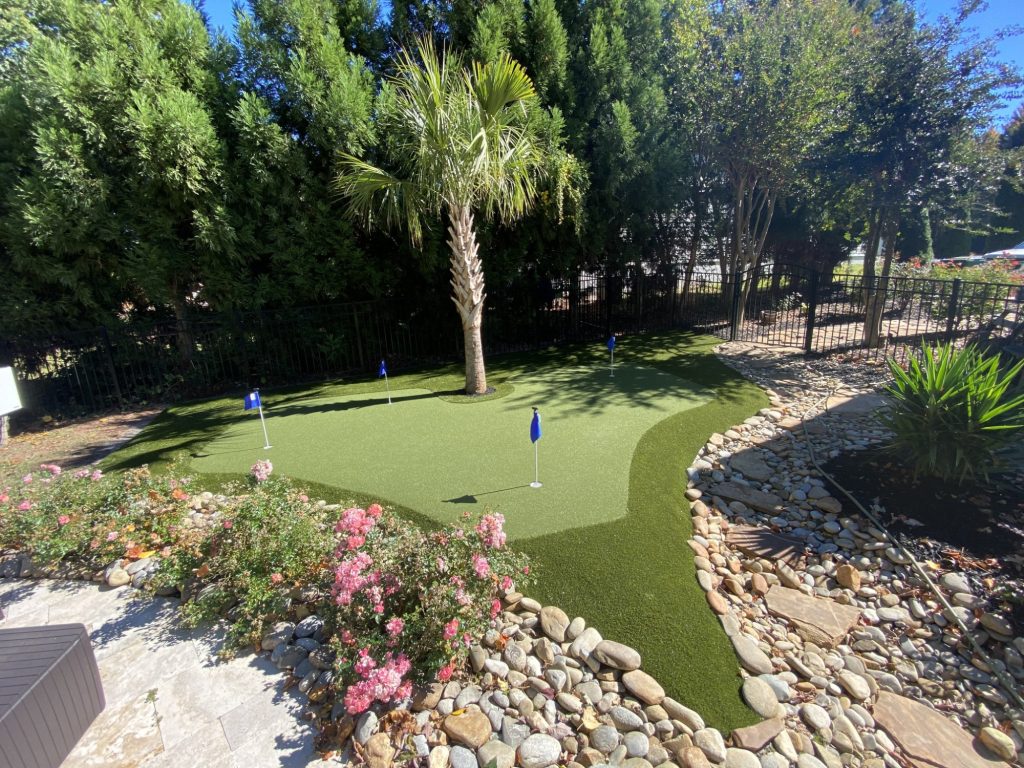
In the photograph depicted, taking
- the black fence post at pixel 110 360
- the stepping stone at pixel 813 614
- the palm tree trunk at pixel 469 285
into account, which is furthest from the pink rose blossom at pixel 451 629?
the black fence post at pixel 110 360

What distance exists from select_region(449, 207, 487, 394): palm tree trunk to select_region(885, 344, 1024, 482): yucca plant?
4.93 m

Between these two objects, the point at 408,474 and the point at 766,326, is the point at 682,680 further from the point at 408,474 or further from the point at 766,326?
the point at 766,326

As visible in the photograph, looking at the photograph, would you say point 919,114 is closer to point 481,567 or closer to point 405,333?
point 405,333

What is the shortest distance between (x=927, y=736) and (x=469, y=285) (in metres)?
6.05

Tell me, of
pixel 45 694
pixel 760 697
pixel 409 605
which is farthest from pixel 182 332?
pixel 760 697

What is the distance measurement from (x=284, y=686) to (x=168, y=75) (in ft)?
25.7

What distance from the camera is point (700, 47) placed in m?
9.72

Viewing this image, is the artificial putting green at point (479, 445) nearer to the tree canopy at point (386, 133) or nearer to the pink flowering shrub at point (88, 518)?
the pink flowering shrub at point (88, 518)

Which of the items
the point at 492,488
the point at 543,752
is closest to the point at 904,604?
the point at 543,752

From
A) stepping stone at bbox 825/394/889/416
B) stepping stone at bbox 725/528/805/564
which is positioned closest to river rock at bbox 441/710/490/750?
stepping stone at bbox 725/528/805/564

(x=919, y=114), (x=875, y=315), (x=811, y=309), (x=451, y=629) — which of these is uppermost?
(x=919, y=114)

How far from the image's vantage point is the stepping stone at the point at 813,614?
291 centimetres

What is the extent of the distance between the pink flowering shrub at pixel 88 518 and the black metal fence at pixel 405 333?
165 inches

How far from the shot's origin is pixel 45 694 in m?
2.08
